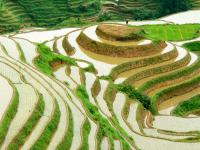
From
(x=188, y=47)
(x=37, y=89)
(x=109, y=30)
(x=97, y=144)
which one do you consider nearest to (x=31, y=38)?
(x=109, y=30)

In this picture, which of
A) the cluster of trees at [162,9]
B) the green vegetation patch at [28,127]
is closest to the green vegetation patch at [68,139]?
the green vegetation patch at [28,127]

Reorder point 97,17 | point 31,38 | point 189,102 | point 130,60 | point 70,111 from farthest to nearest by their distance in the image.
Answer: point 97,17
point 31,38
point 130,60
point 189,102
point 70,111

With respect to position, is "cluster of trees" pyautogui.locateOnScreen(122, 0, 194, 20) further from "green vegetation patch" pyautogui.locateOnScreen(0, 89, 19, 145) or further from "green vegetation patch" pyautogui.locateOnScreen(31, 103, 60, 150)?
"green vegetation patch" pyautogui.locateOnScreen(0, 89, 19, 145)

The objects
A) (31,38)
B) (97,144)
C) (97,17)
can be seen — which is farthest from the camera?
(97,17)

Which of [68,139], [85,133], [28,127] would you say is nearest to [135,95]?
[85,133]

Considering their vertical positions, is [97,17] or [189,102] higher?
[189,102]

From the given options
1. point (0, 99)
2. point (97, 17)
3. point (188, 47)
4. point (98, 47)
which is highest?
point (0, 99)

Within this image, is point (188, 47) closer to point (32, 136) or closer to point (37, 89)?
point (37, 89)
